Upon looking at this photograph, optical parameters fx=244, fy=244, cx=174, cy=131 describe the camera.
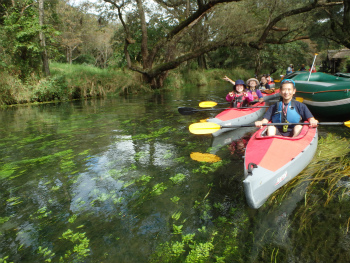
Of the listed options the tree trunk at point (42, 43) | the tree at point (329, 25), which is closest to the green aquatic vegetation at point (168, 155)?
the tree trunk at point (42, 43)

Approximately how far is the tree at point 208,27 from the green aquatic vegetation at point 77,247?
12414mm

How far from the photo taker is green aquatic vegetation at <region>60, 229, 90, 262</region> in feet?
7.23

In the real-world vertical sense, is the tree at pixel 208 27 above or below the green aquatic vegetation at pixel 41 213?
above

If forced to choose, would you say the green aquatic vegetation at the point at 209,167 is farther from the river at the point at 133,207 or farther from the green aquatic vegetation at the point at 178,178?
the green aquatic vegetation at the point at 178,178

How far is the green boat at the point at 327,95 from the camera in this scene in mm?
5734

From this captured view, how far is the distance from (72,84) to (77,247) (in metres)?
12.7

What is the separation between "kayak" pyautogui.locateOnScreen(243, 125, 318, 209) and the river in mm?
278

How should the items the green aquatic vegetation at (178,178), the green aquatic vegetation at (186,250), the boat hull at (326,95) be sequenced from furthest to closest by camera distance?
Answer: the boat hull at (326,95) < the green aquatic vegetation at (178,178) < the green aquatic vegetation at (186,250)

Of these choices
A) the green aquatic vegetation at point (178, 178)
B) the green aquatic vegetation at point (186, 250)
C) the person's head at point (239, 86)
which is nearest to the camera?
the green aquatic vegetation at point (186, 250)

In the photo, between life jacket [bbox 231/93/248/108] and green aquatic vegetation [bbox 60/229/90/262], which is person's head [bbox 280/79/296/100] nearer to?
life jacket [bbox 231/93/248/108]

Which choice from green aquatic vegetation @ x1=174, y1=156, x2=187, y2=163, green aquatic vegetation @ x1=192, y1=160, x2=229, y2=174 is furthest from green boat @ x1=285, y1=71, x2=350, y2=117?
green aquatic vegetation @ x1=174, y1=156, x2=187, y2=163

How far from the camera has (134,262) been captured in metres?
2.12

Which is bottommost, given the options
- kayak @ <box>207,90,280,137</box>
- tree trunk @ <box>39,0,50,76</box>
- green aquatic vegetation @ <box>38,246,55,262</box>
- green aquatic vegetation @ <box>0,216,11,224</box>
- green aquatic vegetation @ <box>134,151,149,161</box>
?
Result: green aquatic vegetation @ <box>38,246,55,262</box>

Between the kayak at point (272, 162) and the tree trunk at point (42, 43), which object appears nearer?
the kayak at point (272, 162)
